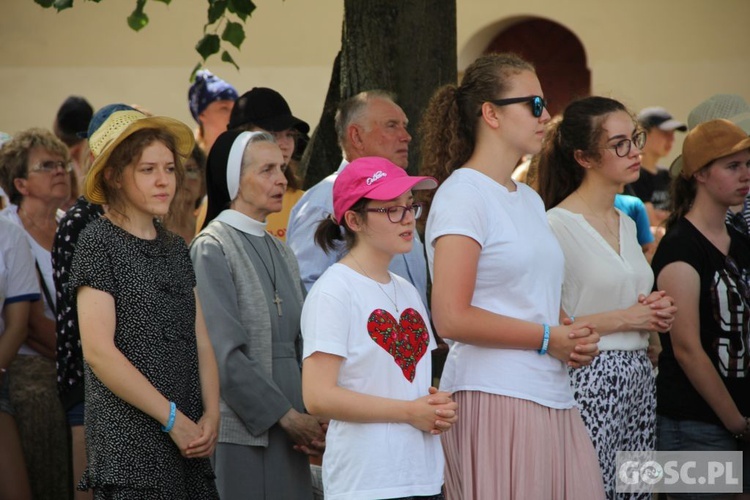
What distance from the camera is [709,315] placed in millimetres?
4762

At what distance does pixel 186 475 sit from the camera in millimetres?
3750

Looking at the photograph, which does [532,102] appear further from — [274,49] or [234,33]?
[274,49]

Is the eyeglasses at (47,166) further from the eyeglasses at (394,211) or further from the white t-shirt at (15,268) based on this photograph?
the eyeglasses at (394,211)

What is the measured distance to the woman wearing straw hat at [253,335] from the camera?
13.8 ft

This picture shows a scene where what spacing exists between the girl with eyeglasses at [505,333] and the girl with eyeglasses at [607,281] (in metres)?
0.37

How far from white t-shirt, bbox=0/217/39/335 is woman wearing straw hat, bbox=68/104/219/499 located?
62.0 inches

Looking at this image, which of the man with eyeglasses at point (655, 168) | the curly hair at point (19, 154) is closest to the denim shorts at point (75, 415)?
the curly hair at point (19, 154)

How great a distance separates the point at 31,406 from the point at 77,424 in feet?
1.88

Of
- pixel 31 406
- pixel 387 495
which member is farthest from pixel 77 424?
pixel 387 495

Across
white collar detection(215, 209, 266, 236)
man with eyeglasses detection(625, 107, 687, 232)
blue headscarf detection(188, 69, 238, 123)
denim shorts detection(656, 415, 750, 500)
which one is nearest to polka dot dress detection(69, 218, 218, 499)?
white collar detection(215, 209, 266, 236)

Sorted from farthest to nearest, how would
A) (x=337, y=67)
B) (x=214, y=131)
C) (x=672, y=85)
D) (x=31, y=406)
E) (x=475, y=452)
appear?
(x=672, y=85), (x=214, y=131), (x=337, y=67), (x=31, y=406), (x=475, y=452)

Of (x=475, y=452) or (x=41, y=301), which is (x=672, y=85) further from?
(x=475, y=452)

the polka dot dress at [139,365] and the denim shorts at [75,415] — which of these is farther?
the denim shorts at [75,415]

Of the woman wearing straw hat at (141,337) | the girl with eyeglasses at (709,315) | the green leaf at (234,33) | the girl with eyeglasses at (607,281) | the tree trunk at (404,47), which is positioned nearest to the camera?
the woman wearing straw hat at (141,337)
